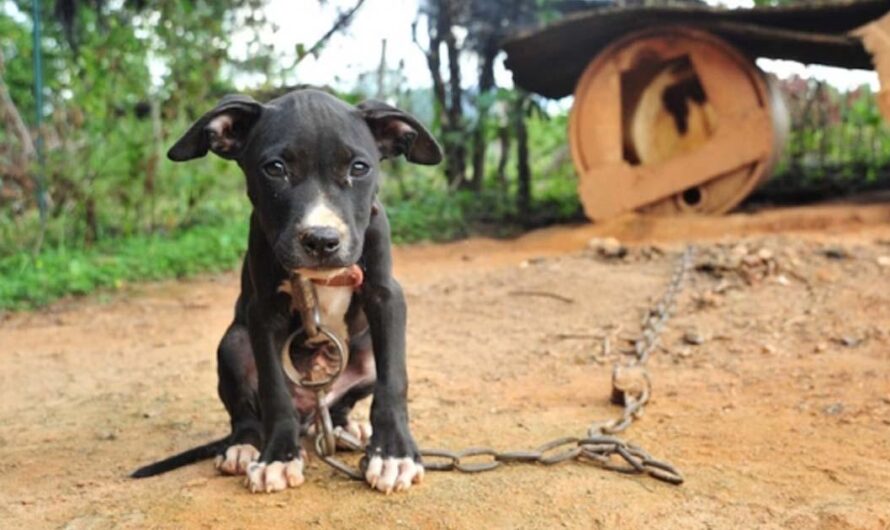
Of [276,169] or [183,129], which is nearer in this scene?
[276,169]

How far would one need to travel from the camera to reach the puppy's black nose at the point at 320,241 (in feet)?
9.55

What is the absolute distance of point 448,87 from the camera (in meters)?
11.9

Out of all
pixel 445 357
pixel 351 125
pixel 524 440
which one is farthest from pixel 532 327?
pixel 351 125

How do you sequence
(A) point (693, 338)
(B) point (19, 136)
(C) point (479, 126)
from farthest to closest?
(C) point (479, 126) < (B) point (19, 136) < (A) point (693, 338)

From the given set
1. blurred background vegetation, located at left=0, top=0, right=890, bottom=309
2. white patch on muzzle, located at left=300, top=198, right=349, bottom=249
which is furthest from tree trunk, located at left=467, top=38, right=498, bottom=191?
white patch on muzzle, located at left=300, top=198, right=349, bottom=249

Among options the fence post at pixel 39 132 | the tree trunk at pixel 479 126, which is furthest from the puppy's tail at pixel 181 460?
the tree trunk at pixel 479 126

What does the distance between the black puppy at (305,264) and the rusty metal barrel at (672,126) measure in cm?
571

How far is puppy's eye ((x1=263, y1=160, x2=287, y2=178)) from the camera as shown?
3.02m

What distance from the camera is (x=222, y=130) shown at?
323cm

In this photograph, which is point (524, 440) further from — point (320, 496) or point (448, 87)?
point (448, 87)

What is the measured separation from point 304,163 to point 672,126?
693 cm

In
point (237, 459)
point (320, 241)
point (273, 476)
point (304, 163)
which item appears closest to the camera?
point (320, 241)

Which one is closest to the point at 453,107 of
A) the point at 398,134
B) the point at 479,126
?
the point at 479,126

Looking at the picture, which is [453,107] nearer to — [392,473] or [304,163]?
[304,163]
